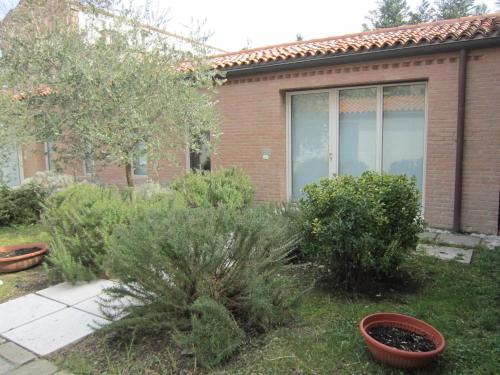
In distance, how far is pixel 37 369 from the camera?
308 cm

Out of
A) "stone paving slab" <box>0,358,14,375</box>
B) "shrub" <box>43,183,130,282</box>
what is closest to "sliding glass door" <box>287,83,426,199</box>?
"shrub" <box>43,183,130,282</box>

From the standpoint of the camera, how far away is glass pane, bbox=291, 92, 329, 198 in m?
8.57

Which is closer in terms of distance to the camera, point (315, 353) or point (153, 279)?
point (315, 353)

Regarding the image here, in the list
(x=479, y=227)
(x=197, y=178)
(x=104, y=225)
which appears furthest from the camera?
(x=197, y=178)

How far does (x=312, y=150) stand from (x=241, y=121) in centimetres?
184

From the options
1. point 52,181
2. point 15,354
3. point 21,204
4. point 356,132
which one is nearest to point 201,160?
point 52,181

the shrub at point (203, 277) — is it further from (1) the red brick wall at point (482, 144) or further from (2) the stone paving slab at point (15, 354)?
(1) the red brick wall at point (482, 144)

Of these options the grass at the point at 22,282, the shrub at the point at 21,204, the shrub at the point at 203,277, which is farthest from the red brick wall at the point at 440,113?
the shrub at the point at 21,204

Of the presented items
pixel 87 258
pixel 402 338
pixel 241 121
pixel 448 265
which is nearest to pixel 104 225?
pixel 87 258

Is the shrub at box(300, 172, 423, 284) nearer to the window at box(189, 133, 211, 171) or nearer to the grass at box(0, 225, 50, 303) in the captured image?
the grass at box(0, 225, 50, 303)

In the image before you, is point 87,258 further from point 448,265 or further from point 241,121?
point 241,121

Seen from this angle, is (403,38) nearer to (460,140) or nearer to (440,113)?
(440,113)

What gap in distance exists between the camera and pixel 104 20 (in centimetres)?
594

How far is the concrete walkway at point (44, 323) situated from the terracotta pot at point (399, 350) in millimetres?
2208
